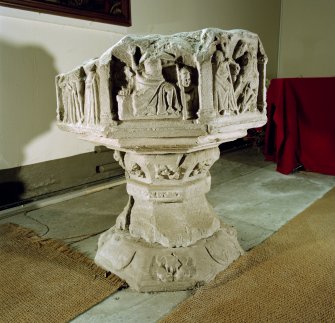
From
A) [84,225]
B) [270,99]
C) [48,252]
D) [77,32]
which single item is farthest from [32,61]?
[270,99]

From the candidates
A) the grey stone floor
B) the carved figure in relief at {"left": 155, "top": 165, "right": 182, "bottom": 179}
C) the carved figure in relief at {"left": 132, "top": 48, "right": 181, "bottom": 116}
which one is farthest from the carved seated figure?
the grey stone floor

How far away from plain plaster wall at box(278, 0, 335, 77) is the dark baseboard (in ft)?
12.1

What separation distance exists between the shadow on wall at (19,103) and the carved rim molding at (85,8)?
0.89 feet

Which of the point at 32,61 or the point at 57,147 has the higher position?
the point at 32,61

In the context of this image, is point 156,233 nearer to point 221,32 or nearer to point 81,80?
point 81,80

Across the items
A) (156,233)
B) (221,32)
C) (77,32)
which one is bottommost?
(156,233)

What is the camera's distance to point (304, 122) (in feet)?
10.0

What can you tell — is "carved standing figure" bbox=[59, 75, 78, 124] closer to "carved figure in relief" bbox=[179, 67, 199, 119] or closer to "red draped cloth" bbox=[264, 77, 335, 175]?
"carved figure in relief" bbox=[179, 67, 199, 119]

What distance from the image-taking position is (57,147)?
2.59 m

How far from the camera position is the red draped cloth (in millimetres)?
2906

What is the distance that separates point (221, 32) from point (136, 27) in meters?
2.03

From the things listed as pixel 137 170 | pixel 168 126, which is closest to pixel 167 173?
pixel 137 170

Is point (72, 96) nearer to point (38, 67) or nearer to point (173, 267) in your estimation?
point (173, 267)

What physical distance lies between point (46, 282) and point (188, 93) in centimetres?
97
